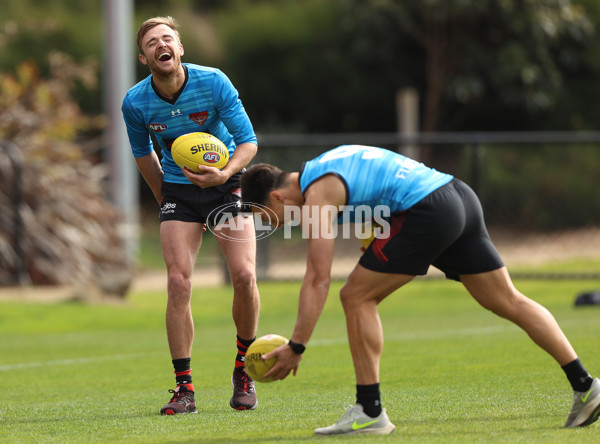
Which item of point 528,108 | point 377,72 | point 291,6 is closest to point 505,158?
point 528,108

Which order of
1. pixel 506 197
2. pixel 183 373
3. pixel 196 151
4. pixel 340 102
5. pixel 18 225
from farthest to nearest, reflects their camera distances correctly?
1. pixel 340 102
2. pixel 506 197
3. pixel 18 225
4. pixel 183 373
5. pixel 196 151

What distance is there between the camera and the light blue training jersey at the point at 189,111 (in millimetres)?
6727

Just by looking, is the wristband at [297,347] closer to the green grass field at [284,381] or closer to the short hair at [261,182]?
the green grass field at [284,381]

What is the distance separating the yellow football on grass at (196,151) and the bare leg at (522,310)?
76.6 inches

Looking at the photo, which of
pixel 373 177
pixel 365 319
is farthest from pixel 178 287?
pixel 373 177

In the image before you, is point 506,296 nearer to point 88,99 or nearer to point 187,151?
point 187,151

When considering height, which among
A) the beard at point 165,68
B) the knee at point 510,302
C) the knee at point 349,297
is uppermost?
the beard at point 165,68

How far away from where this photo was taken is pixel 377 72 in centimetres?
2595

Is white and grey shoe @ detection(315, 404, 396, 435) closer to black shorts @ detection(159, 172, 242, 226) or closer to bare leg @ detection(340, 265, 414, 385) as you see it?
bare leg @ detection(340, 265, 414, 385)

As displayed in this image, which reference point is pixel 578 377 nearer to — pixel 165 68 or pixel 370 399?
pixel 370 399

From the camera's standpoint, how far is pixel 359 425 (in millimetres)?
5410

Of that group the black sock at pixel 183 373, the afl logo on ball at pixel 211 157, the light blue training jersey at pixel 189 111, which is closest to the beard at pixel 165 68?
the light blue training jersey at pixel 189 111

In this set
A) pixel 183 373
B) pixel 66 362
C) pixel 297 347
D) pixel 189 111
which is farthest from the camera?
pixel 66 362

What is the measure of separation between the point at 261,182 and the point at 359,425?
1.48m
